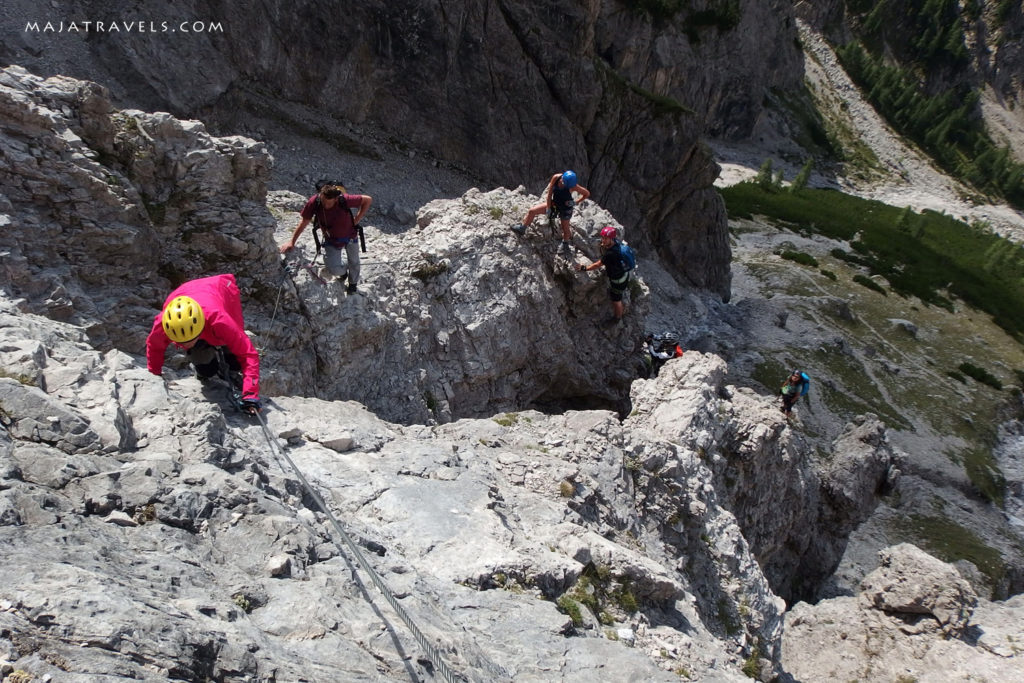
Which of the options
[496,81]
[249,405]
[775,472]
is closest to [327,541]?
[249,405]

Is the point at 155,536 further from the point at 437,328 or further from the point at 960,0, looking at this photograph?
the point at 960,0

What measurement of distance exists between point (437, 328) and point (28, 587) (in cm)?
1226

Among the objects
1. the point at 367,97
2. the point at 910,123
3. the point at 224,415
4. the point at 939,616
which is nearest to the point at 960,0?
the point at 910,123

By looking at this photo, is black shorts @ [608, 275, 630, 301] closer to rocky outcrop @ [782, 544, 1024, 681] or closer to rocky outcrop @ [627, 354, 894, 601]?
rocky outcrop @ [627, 354, 894, 601]

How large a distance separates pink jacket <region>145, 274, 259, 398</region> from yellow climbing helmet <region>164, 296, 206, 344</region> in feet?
0.48

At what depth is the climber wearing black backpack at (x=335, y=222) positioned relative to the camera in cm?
1339

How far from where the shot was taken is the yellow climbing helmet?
8133mm

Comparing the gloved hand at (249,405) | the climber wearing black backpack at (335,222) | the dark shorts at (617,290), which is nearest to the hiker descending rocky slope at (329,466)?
the gloved hand at (249,405)

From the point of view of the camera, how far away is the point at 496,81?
36.1 m

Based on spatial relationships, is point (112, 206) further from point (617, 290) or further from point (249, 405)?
point (617, 290)

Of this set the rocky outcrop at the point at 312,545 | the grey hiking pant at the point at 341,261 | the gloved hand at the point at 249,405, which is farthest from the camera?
the grey hiking pant at the point at 341,261

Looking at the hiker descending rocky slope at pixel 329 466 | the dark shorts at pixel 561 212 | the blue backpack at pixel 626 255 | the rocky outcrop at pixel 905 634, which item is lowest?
the rocky outcrop at pixel 905 634

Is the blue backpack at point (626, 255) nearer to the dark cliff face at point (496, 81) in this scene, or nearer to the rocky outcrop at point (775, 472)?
the rocky outcrop at point (775, 472)

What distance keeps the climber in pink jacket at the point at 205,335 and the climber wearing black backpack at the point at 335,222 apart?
4.67 meters
